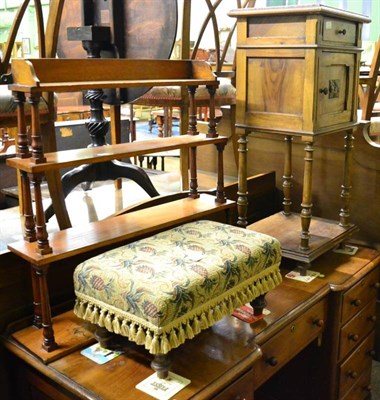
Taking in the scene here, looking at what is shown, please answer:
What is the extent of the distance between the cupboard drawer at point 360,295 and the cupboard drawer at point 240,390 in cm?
70

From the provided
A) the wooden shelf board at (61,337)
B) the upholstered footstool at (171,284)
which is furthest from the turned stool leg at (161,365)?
the wooden shelf board at (61,337)

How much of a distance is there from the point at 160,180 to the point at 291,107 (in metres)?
1.17

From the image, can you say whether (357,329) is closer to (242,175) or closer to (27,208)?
(242,175)

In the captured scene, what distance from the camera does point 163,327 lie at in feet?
4.22

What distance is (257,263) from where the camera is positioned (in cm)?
158

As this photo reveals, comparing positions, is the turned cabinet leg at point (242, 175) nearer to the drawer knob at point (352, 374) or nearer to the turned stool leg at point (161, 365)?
the drawer knob at point (352, 374)

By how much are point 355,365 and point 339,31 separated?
4.40ft

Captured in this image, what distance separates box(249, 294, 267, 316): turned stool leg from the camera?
1691 mm

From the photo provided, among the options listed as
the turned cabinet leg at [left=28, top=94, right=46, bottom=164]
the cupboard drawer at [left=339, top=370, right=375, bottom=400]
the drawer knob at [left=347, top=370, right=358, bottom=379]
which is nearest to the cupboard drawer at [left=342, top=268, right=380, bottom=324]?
the drawer knob at [left=347, top=370, right=358, bottom=379]

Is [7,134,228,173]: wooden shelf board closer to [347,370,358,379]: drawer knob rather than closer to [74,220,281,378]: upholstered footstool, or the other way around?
[74,220,281,378]: upholstered footstool

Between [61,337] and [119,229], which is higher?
[119,229]

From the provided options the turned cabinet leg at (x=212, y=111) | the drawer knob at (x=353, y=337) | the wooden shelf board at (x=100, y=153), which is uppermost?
the turned cabinet leg at (x=212, y=111)

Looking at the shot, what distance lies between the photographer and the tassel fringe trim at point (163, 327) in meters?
1.30

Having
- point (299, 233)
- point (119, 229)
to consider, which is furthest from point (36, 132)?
point (299, 233)
